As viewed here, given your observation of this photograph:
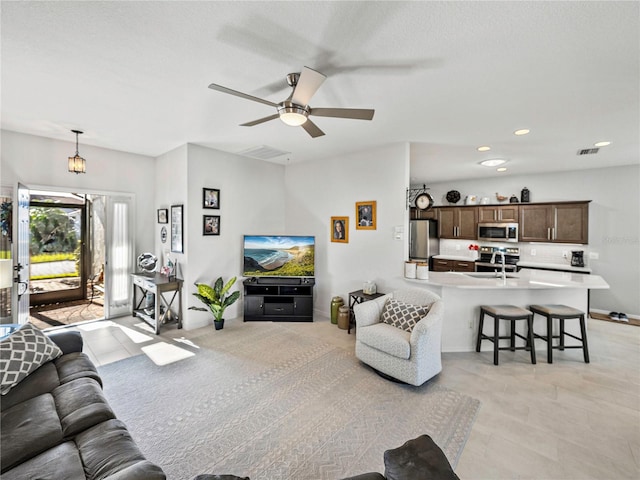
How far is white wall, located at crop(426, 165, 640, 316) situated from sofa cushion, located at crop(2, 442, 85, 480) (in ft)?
24.5

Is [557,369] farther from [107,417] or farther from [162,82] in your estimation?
[162,82]

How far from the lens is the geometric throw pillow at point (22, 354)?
1.91 m

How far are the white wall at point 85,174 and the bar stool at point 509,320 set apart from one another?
540 cm

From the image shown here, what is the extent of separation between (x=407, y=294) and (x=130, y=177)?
190 inches

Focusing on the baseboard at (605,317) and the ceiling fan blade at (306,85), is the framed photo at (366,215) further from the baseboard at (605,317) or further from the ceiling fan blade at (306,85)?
the baseboard at (605,317)

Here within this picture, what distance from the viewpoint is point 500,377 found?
10.1 feet

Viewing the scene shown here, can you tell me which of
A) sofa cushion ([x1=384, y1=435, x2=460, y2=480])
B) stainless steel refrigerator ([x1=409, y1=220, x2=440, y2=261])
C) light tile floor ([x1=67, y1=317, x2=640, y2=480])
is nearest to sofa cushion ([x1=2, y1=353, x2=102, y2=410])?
light tile floor ([x1=67, y1=317, x2=640, y2=480])

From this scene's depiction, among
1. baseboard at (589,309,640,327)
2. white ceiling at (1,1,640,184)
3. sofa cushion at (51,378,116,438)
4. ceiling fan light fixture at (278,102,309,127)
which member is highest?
white ceiling at (1,1,640,184)

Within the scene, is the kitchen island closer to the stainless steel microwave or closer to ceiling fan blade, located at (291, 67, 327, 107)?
the stainless steel microwave

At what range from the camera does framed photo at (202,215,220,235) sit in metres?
4.50

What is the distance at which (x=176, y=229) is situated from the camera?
4.53m

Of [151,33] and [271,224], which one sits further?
[271,224]

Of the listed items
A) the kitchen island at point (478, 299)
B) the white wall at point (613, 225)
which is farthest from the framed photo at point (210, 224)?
the white wall at point (613, 225)

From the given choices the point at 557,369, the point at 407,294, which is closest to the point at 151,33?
the point at 407,294
